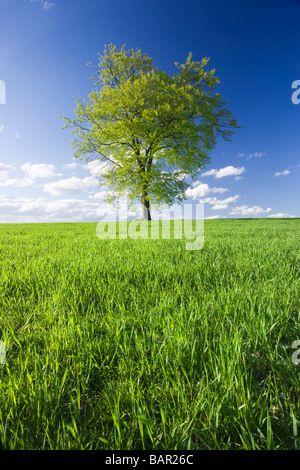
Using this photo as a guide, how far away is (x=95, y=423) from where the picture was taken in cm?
123

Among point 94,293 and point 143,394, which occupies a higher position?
point 94,293

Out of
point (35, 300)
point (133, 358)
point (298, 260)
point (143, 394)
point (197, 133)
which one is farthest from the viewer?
point (197, 133)

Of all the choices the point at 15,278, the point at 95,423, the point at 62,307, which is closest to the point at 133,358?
the point at 95,423

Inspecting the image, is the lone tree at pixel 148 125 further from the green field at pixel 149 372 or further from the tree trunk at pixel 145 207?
the green field at pixel 149 372

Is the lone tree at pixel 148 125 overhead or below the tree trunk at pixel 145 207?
overhead

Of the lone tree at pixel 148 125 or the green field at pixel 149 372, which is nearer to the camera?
the green field at pixel 149 372

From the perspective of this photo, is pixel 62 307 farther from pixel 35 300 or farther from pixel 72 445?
pixel 72 445

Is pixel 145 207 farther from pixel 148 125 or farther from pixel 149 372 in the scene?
pixel 149 372

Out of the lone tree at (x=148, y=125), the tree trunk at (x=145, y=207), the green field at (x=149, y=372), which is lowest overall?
the green field at (x=149, y=372)

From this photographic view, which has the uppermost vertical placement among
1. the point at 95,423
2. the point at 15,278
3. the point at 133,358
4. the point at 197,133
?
the point at 197,133

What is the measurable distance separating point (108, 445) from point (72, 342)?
33.4 inches

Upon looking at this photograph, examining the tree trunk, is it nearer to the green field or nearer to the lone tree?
the lone tree

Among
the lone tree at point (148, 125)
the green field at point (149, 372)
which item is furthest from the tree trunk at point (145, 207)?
the green field at point (149, 372)

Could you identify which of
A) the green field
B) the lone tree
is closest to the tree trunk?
the lone tree
